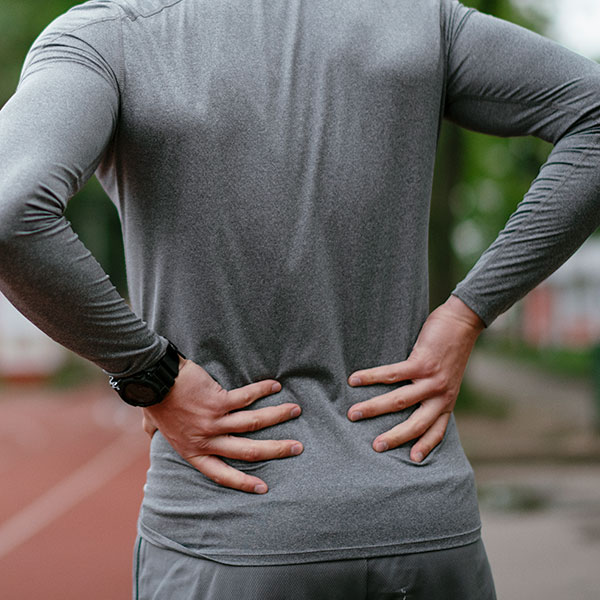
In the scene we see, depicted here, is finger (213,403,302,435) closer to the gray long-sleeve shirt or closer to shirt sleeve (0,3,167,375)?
the gray long-sleeve shirt

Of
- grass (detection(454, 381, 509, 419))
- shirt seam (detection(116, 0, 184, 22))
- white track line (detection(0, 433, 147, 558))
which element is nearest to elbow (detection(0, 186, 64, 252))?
shirt seam (detection(116, 0, 184, 22))

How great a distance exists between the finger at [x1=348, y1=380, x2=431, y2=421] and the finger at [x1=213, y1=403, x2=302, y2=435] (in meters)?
0.10

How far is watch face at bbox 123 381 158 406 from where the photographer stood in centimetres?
146

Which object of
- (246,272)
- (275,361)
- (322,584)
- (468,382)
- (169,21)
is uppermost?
(169,21)

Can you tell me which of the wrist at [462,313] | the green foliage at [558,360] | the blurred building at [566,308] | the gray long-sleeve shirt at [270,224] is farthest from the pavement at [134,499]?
the blurred building at [566,308]

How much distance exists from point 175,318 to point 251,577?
42 centimetres

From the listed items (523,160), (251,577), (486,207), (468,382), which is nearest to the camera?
(251,577)

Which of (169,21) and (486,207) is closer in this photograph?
(169,21)

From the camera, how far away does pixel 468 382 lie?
47.8 feet

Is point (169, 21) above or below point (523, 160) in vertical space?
above

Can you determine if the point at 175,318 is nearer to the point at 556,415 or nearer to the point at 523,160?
the point at 556,415

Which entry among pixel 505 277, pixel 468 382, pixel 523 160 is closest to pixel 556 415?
pixel 468 382

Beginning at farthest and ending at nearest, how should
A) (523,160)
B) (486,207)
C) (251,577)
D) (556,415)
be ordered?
(486,207) < (523,160) < (556,415) < (251,577)

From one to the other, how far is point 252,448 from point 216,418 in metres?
0.07
